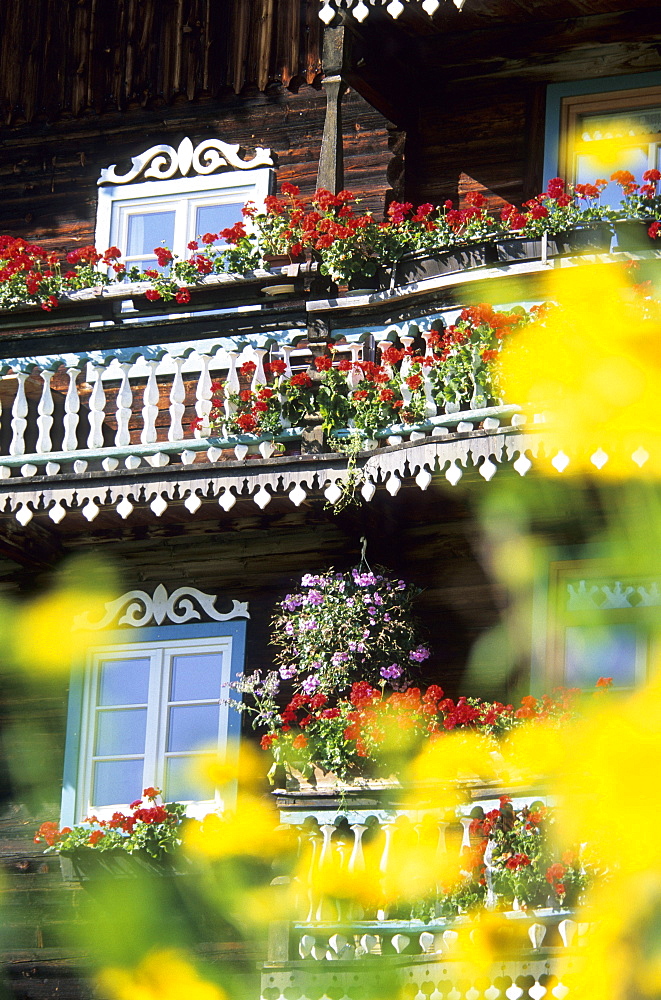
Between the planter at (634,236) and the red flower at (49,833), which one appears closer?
the planter at (634,236)

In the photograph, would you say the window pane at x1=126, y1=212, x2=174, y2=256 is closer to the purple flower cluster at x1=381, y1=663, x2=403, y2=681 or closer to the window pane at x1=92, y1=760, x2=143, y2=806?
the window pane at x1=92, y1=760, x2=143, y2=806

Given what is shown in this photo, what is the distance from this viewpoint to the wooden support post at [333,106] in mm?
13031

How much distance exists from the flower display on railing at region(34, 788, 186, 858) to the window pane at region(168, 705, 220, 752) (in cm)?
59

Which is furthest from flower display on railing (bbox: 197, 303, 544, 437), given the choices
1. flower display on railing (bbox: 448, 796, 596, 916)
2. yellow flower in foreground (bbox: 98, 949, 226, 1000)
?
yellow flower in foreground (bbox: 98, 949, 226, 1000)

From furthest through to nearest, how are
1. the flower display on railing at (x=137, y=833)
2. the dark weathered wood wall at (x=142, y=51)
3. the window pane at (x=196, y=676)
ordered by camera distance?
the dark weathered wood wall at (x=142, y=51)
the window pane at (x=196, y=676)
the flower display on railing at (x=137, y=833)

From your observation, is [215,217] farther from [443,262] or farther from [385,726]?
[385,726]

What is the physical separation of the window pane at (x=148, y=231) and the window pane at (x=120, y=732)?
422 cm

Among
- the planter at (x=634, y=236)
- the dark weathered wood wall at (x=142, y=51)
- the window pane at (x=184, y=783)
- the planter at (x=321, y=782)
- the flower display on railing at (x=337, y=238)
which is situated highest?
the dark weathered wood wall at (x=142, y=51)

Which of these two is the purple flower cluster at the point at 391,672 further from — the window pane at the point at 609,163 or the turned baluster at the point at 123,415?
the window pane at the point at 609,163

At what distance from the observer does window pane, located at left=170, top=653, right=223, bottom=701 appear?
44.3ft

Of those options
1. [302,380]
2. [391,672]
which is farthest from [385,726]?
[302,380]

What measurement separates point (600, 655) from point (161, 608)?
3.63 meters

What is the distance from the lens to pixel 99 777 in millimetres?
13492

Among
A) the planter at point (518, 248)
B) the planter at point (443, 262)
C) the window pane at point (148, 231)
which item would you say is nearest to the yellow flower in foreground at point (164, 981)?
the planter at point (443, 262)
